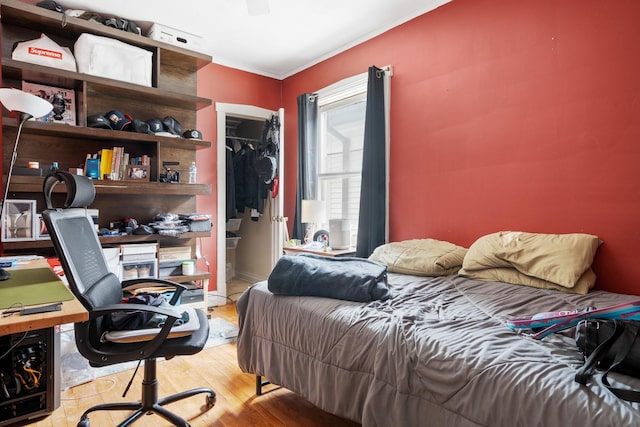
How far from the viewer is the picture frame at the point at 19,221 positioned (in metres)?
2.53

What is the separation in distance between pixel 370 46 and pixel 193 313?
2864mm

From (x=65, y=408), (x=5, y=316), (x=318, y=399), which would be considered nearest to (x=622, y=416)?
(x=318, y=399)

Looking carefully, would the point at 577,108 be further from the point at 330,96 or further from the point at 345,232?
the point at 330,96

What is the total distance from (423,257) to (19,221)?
2795mm

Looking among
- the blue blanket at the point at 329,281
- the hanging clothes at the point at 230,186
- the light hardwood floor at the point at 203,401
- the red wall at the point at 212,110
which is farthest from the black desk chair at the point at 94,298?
the hanging clothes at the point at 230,186

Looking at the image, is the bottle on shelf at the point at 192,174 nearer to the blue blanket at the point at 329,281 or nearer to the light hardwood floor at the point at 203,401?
the light hardwood floor at the point at 203,401

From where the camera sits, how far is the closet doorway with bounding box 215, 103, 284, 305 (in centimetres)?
415

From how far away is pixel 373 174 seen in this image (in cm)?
327

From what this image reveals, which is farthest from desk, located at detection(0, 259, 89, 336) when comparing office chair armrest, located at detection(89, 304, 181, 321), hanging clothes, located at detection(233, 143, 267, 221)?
hanging clothes, located at detection(233, 143, 267, 221)

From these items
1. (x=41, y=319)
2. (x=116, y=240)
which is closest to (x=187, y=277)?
(x=116, y=240)

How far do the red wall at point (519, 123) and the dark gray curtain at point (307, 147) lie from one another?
2.92 ft

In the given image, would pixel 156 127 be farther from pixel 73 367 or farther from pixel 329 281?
pixel 329 281

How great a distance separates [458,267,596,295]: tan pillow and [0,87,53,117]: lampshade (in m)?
2.69

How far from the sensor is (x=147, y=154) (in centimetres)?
337
